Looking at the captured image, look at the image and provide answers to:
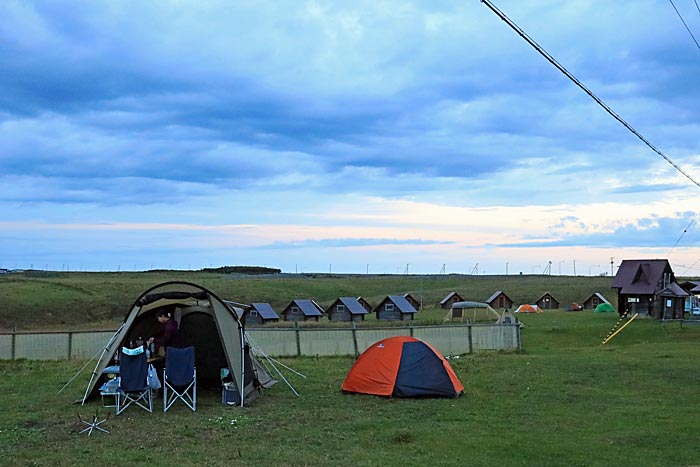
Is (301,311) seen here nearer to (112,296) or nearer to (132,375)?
(112,296)

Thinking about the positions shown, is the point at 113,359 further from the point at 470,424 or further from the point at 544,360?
the point at 544,360

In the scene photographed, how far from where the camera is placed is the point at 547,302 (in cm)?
7150

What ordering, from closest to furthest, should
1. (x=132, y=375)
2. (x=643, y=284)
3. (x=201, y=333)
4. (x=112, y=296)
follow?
1. (x=132, y=375)
2. (x=201, y=333)
3. (x=643, y=284)
4. (x=112, y=296)

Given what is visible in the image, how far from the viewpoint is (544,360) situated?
831 inches

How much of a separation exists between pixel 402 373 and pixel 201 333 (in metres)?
4.80

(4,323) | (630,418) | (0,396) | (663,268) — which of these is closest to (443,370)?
(630,418)

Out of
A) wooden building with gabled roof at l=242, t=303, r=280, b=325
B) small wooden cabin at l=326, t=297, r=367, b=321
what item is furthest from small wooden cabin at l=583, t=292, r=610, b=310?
wooden building with gabled roof at l=242, t=303, r=280, b=325

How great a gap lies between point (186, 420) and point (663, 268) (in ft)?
149

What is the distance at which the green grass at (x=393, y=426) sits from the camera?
9.35 meters

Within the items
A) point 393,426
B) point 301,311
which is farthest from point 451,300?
point 393,426

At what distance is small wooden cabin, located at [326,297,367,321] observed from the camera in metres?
59.4

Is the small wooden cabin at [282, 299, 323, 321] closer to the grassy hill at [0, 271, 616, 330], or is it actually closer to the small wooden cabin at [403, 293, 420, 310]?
the grassy hill at [0, 271, 616, 330]

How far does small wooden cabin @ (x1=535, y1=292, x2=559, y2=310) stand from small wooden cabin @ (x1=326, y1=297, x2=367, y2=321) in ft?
71.0

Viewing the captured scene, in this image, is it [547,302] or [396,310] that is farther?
[547,302]
